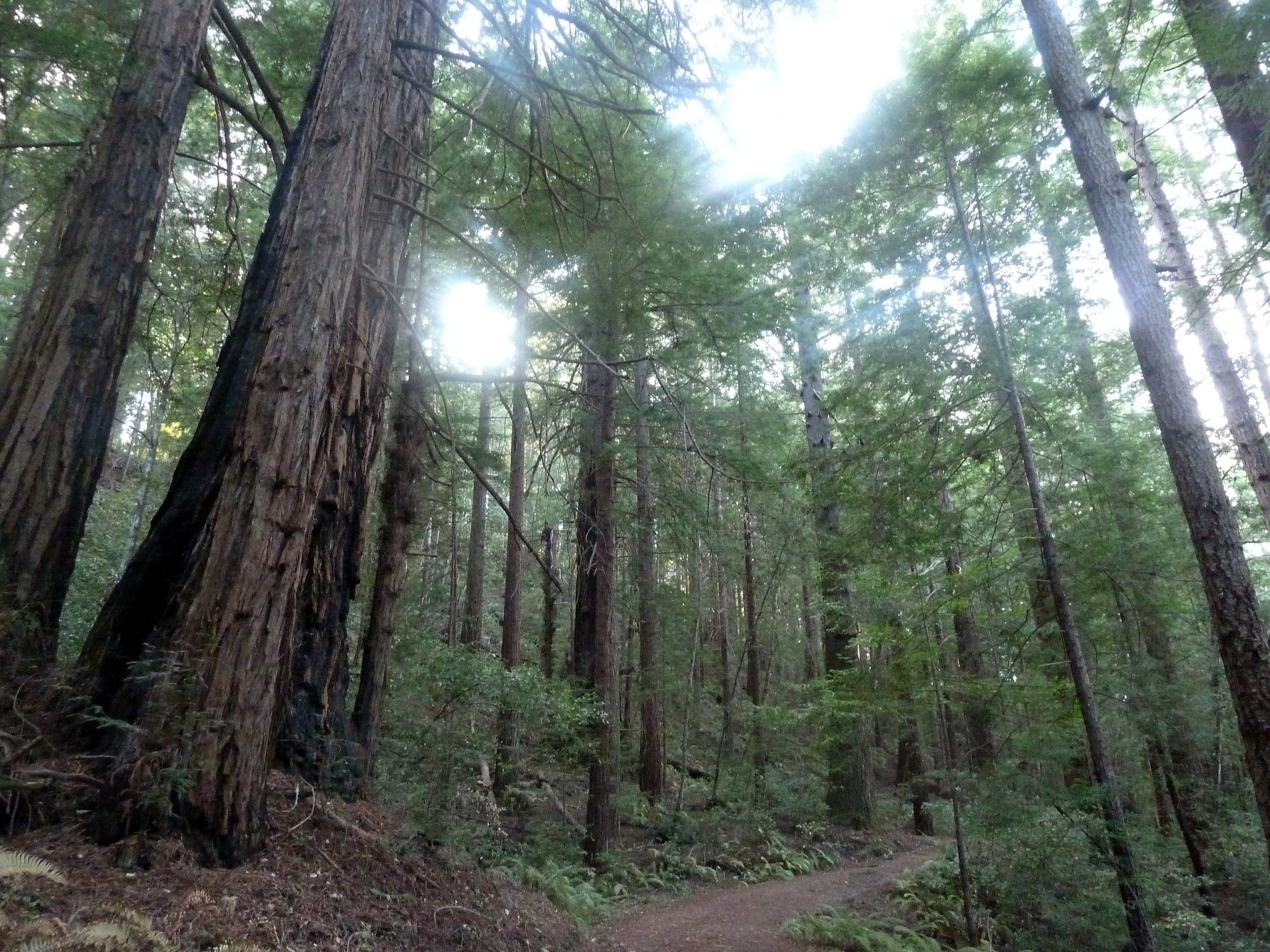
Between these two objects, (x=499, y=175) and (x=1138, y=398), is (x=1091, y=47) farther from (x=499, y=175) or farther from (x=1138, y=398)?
(x=1138, y=398)

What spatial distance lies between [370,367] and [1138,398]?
15717 mm

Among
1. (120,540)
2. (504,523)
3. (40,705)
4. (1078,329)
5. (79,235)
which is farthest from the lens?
(504,523)

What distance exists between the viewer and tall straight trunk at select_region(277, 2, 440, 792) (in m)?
4.60

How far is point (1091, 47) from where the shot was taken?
795 cm

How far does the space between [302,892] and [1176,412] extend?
6.98 meters

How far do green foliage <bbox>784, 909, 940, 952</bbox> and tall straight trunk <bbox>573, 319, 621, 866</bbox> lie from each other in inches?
123

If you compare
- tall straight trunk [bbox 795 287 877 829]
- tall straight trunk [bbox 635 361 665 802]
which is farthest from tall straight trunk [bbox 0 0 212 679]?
tall straight trunk [bbox 795 287 877 829]

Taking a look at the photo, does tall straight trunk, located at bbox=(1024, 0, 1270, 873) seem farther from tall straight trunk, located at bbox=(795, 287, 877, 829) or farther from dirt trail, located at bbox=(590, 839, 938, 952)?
dirt trail, located at bbox=(590, 839, 938, 952)

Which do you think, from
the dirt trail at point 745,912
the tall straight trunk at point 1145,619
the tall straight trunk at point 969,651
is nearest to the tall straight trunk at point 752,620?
the tall straight trunk at point 969,651

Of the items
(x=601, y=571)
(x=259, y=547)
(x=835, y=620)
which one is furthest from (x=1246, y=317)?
(x=259, y=547)

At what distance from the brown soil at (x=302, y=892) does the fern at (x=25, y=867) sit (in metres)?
0.02

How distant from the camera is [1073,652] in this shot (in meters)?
7.49

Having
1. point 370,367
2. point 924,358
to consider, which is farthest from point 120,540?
point 924,358

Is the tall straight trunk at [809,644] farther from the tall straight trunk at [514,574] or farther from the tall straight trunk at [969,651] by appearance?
the tall straight trunk at [514,574]
